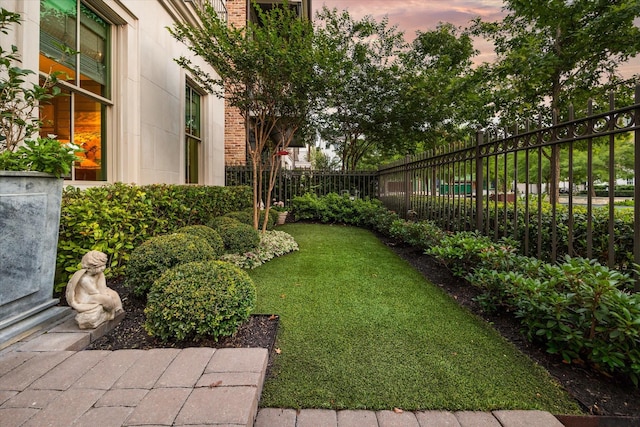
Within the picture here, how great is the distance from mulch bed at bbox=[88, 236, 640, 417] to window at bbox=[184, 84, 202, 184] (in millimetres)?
4287

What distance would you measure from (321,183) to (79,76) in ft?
27.0

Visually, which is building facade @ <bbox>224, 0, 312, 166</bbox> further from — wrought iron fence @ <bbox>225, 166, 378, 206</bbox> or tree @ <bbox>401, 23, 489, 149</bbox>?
tree @ <bbox>401, 23, 489, 149</bbox>

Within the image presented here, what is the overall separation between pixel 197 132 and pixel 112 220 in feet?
16.4

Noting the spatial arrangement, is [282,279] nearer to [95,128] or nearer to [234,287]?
[234,287]

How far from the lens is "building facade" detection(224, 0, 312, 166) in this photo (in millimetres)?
10547

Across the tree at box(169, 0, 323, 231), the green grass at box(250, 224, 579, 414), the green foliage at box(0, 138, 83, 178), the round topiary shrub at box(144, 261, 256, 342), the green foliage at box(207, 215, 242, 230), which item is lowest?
the green grass at box(250, 224, 579, 414)

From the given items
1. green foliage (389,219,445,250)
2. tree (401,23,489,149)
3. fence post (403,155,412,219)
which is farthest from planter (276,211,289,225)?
tree (401,23,489,149)

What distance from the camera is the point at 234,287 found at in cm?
237

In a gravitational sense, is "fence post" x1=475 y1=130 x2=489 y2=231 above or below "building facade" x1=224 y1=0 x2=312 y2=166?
below

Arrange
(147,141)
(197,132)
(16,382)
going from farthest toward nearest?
(197,132) < (147,141) < (16,382)

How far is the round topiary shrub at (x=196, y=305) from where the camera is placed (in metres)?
2.14

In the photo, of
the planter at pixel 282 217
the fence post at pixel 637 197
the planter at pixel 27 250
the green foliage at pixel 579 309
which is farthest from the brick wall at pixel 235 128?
the fence post at pixel 637 197

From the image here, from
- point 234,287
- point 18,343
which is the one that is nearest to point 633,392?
point 234,287

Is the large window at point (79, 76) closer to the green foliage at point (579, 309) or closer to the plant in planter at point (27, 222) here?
the plant in planter at point (27, 222)
